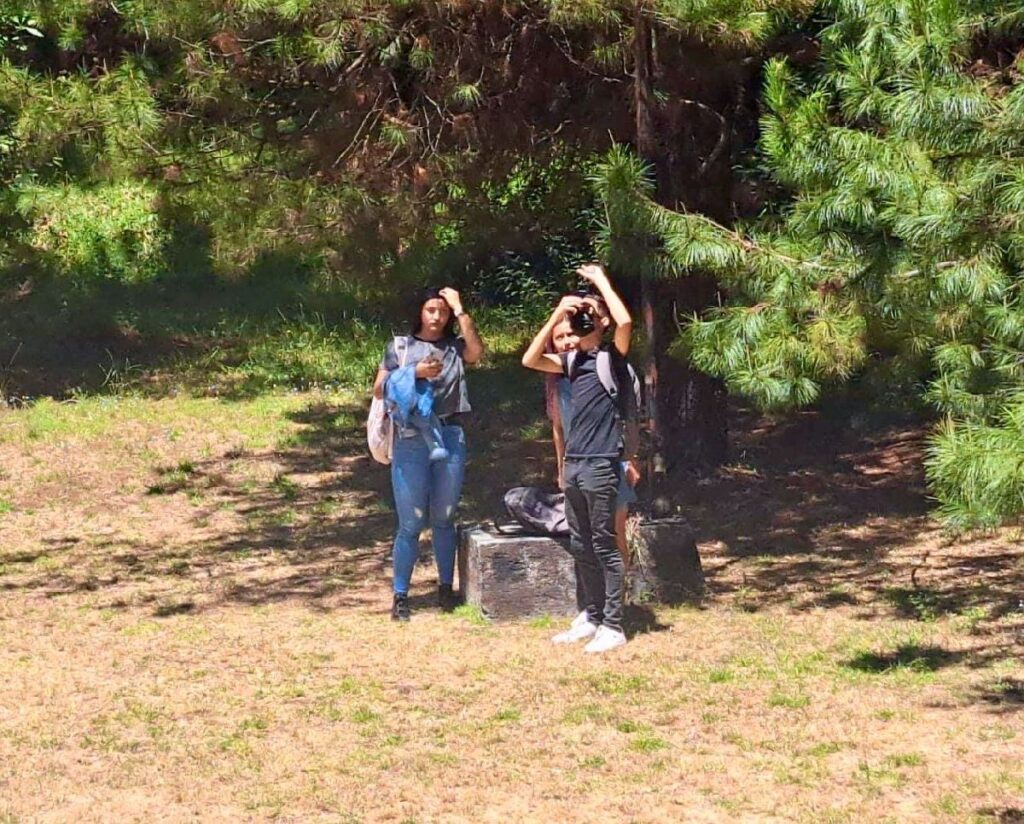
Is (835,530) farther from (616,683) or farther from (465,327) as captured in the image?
(616,683)

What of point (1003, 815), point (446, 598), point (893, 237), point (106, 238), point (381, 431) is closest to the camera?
point (1003, 815)

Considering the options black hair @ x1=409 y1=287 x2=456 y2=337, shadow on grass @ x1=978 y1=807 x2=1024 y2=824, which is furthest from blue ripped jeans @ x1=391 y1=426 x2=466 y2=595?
shadow on grass @ x1=978 y1=807 x2=1024 y2=824

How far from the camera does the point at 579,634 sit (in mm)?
7594

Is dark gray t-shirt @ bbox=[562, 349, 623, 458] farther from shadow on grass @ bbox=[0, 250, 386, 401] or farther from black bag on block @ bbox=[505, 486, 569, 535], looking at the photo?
shadow on grass @ bbox=[0, 250, 386, 401]

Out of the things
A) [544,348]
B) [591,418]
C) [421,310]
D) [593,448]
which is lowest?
[593,448]

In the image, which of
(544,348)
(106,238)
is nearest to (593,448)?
(544,348)

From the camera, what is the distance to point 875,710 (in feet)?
21.2

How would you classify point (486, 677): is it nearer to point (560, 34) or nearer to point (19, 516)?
point (560, 34)

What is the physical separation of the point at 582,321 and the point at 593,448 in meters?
0.64

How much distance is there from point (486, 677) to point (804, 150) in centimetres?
261

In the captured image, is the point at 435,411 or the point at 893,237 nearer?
the point at 893,237

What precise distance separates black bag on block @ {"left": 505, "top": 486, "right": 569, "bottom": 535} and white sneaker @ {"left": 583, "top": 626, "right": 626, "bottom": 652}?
0.76 meters

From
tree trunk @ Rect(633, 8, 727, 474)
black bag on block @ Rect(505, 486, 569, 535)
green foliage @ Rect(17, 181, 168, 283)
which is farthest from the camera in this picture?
green foliage @ Rect(17, 181, 168, 283)

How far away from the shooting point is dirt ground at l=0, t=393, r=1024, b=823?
567 centimetres
